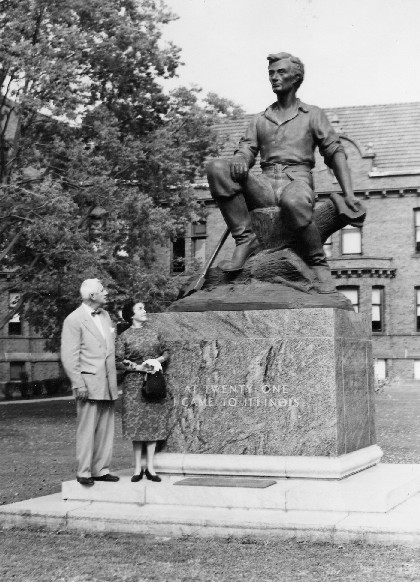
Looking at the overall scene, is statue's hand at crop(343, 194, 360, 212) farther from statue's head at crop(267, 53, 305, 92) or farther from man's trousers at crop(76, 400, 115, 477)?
man's trousers at crop(76, 400, 115, 477)

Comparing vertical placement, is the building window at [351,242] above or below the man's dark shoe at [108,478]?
above

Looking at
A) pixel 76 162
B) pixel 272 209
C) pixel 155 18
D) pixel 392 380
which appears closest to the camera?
pixel 272 209

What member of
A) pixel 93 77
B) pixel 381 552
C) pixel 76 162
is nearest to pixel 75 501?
pixel 381 552

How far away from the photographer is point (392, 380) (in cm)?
4197

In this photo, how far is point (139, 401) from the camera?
920 cm

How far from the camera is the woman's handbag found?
9086 millimetres

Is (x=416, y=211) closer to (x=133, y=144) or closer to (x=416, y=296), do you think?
(x=416, y=296)

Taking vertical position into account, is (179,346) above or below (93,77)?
below

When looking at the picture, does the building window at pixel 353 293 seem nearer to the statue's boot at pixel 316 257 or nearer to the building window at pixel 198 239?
the building window at pixel 198 239

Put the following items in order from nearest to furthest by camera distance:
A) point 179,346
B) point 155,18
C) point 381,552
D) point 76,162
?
1. point 381,552
2. point 179,346
3. point 76,162
4. point 155,18

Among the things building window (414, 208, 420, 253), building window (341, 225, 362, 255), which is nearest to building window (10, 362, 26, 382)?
building window (341, 225, 362, 255)

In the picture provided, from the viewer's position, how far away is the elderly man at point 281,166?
10203mm

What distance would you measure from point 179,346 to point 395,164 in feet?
116

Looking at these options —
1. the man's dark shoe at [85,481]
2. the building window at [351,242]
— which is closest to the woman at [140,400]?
the man's dark shoe at [85,481]
